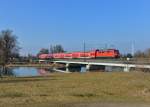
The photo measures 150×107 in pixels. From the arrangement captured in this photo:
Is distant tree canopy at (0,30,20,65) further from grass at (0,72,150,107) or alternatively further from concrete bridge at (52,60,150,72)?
grass at (0,72,150,107)

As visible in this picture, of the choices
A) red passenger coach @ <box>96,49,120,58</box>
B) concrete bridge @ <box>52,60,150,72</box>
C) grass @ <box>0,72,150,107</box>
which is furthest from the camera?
red passenger coach @ <box>96,49,120,58</box>

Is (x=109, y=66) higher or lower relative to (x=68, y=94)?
lower

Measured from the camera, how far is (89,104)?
18.0 m

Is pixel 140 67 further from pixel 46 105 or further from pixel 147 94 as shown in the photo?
pixel 46 105

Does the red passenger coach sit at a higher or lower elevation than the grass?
higher

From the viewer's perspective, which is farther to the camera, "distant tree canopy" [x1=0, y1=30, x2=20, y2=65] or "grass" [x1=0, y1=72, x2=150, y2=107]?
"distant tree canopy" [x1=0, y1=30, x2=20, y2=65]

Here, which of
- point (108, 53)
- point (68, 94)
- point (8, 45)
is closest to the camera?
point (68, 94)

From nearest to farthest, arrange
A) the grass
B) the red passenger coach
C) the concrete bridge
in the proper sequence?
the grass, the concrete bridge, the red passenger coach

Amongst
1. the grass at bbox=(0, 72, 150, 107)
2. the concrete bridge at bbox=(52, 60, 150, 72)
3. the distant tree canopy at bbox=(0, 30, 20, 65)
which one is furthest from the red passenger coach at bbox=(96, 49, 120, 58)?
the grass at bbox=(0, 72, 150, 107)

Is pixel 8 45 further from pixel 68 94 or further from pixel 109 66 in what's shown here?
pixel 68 94

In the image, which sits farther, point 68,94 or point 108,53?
point 108,53

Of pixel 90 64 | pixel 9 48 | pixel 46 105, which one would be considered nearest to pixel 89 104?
pixel 46 105

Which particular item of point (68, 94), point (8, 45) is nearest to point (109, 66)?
point (8, 45)

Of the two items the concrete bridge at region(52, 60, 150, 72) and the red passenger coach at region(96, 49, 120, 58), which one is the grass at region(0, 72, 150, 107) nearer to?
the concrete bridge at region(52, 60, 150, 72)
